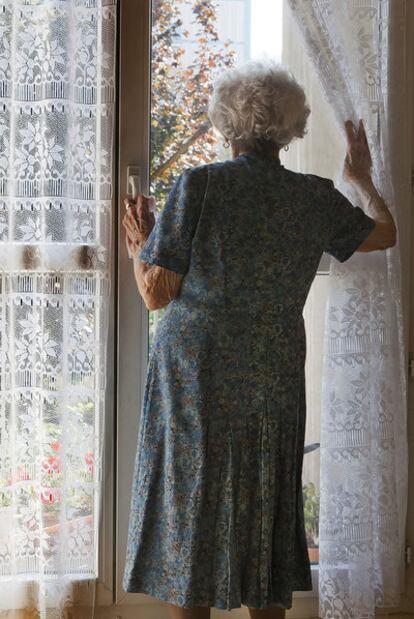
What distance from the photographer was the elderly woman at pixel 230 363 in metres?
1.74

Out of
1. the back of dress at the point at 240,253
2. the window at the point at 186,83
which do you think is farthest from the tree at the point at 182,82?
the back of dress at the point at 240,253

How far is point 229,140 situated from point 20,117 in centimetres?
57

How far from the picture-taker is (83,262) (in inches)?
80.6

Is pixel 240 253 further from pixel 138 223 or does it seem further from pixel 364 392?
pixel 364 392

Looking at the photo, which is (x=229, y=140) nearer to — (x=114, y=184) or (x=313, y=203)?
(x=313, y=203)

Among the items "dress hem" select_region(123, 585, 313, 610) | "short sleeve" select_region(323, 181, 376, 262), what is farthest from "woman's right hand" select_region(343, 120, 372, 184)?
"dress hem" select_region(123, 585, 313, 610)

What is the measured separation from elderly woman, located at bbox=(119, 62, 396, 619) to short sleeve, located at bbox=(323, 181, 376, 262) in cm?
2

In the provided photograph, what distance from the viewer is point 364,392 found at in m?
2.11

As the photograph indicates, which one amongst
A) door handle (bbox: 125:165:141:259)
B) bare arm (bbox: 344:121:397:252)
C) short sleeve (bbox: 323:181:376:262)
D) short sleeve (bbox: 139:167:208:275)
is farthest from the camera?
door handle (bbox: 125:165:141:259)

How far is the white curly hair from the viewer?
1769 mm

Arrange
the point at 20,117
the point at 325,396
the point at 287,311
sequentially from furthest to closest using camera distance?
the point at 325,396, the point at 20,117, the point at 287,311

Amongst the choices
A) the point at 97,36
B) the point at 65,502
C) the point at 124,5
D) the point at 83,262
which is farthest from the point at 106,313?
the point at 124,5

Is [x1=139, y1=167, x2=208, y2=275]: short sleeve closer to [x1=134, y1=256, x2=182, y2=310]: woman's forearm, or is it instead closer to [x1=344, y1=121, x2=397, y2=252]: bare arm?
[x1=134, y1=256, x2=182, y2=310]: woman's forearm

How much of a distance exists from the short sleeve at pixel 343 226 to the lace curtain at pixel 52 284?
0.60m
